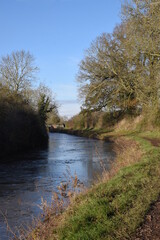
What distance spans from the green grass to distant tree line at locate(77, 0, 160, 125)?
996 centimetres

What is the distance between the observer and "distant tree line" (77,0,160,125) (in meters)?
18.9

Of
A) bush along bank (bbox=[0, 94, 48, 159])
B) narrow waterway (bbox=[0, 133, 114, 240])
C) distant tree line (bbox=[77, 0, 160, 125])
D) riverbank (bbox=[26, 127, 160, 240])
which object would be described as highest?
distant tree line (bbox=[77, 0, 160, 125])

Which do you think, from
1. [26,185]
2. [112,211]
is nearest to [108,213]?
[112,211]

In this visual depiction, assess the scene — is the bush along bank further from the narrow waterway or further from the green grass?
the green grass

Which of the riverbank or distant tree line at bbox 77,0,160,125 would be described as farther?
distant tree line at bbox 77,0,160,125

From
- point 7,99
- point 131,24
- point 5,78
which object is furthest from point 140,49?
point 5,78

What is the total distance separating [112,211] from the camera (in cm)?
616

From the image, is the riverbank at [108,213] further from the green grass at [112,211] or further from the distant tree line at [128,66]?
the distant tree line at [128,66]

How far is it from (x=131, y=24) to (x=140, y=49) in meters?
1.80

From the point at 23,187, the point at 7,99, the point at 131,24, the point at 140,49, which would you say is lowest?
the point at 23,187

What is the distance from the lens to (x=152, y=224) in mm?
5230

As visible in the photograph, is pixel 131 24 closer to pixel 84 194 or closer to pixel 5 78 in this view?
pixel 84 194

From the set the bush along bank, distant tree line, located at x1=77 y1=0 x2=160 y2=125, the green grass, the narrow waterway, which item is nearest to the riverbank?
the green grass

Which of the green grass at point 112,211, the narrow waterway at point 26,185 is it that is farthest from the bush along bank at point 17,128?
the green grass at point 112,211
